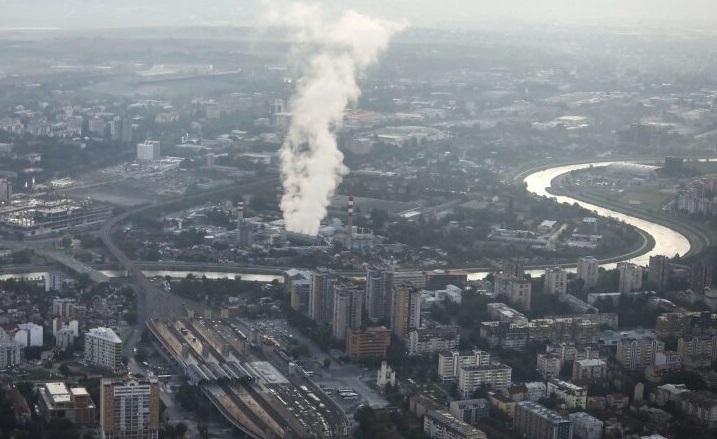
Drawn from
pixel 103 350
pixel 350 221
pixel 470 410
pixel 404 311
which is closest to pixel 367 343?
pixel 404 311

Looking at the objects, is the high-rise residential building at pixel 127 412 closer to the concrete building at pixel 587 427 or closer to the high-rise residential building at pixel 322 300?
the concrete building at pixel 587 427

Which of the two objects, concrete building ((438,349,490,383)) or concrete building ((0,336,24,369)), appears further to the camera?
concrete building ((438,349,490,383))

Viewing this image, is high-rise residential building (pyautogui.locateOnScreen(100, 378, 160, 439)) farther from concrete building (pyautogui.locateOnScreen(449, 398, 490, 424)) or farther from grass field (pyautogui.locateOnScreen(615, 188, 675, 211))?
grass field (pyautogui.locateOnScreen(615, 188, 675, 211))

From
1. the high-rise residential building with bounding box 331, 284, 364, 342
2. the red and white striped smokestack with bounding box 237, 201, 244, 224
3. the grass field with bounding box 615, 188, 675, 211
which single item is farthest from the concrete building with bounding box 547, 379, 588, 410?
the grass field with bounding box 615, 188, 675, 211

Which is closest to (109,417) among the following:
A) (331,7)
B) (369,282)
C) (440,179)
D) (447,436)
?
(447,436)

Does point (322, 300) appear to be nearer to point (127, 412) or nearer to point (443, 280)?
point (443, 280)
